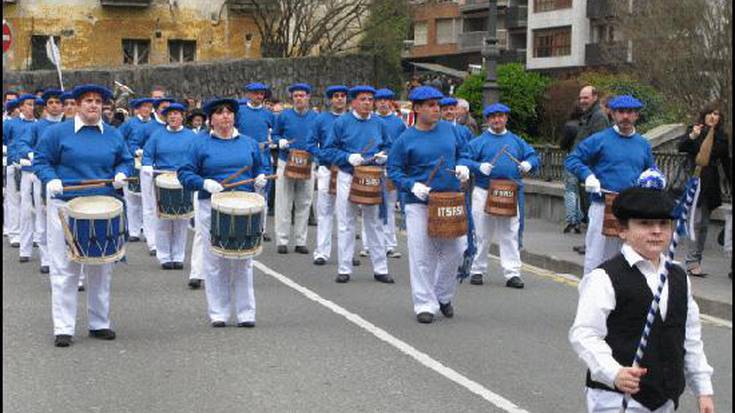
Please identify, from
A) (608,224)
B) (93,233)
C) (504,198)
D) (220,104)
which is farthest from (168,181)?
(608,224)

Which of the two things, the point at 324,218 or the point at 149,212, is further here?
the point at 149,212

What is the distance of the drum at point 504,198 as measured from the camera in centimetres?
1554

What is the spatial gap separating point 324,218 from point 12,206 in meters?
5.01

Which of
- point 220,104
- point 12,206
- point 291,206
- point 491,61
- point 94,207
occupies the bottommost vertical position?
point 12,206

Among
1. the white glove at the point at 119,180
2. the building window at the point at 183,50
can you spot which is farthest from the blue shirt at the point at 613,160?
the building window at the point at 183,50

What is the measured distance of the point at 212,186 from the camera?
1220cm

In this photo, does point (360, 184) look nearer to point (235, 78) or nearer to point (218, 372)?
point (218, 372)

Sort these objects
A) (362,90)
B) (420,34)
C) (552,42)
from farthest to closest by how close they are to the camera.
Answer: (420,34) < (552,42) < (362,90)

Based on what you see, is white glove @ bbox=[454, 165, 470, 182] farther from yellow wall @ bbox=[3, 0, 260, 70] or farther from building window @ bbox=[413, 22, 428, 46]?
building window @ bbox=[413, 22, 428, 46]

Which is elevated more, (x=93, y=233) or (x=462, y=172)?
(x=462, y=172)

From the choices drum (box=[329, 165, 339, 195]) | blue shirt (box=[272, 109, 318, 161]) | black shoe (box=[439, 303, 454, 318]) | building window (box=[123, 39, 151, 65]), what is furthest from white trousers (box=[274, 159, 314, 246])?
building window (box=[123, 39, 151, 65])

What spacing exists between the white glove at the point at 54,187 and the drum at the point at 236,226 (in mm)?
1299

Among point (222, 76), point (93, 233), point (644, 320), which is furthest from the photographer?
point (222, 76)

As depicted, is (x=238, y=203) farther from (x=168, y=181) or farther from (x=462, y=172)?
(x=168, y=181)
